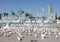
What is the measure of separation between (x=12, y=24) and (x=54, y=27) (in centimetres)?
134

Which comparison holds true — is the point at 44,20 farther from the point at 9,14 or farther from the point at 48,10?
the point at 9,14

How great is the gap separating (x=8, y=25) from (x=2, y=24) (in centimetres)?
20

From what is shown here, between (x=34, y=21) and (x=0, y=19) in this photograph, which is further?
Result: (x=34, y=21)

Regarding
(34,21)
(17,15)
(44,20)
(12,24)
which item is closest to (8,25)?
(12,24)

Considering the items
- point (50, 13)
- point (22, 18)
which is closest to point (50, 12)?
point (50, 13)

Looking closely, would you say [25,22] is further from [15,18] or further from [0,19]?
[0,19]

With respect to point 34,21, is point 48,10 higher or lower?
higher

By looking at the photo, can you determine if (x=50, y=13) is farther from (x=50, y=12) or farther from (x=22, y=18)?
(x=22, y=18)

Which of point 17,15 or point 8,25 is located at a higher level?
point 17,15

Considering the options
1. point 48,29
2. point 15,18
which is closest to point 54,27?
point 48,29

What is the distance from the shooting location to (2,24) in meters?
4.63

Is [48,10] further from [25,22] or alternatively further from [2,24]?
[2,24]

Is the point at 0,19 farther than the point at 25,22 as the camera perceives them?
No

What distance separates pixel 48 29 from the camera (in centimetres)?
455
